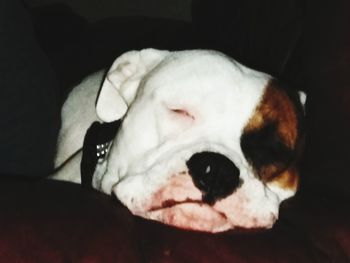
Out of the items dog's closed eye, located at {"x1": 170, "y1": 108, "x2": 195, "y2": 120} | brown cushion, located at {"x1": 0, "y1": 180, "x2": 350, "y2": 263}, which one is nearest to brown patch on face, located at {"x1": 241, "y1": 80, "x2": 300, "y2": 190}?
dog's closed eye, located at {"x1": 170, "y1": 108, "x2": 195, "y2": 120}

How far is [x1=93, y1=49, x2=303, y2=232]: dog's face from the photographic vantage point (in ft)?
4.34

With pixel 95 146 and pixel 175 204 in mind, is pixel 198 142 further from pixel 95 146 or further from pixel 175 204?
pixel 95 146

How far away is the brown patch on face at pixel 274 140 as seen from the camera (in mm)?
1532

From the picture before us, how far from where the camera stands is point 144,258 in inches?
38.3

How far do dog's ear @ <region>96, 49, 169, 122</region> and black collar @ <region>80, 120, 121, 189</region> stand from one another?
0.05 m

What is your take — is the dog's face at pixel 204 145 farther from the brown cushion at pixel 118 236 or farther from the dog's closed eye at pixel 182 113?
the brown cushion at pixel 118 236

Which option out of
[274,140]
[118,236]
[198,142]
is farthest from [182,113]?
[118,236]

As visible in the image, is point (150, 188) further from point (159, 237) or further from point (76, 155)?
point (76, 155)

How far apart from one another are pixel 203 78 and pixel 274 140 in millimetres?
251

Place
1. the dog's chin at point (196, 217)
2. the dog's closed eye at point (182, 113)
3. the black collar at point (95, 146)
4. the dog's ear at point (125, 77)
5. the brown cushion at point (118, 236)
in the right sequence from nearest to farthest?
the brown cushion at point (118, 236) < the dog's chin at point (196, 217) < the dog's closed eye at point (182, 113) < the black collar at point (95, 146) < the dog's ear at point (125, 77)

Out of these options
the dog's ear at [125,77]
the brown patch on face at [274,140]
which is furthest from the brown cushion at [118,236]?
the dog's ear at [125,77]

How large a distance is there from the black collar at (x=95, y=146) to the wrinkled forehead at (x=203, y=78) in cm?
18

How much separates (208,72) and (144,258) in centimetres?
72

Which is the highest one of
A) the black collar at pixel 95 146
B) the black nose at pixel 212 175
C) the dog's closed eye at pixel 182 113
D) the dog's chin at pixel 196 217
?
the dog's closed eye at pixel 182 113
